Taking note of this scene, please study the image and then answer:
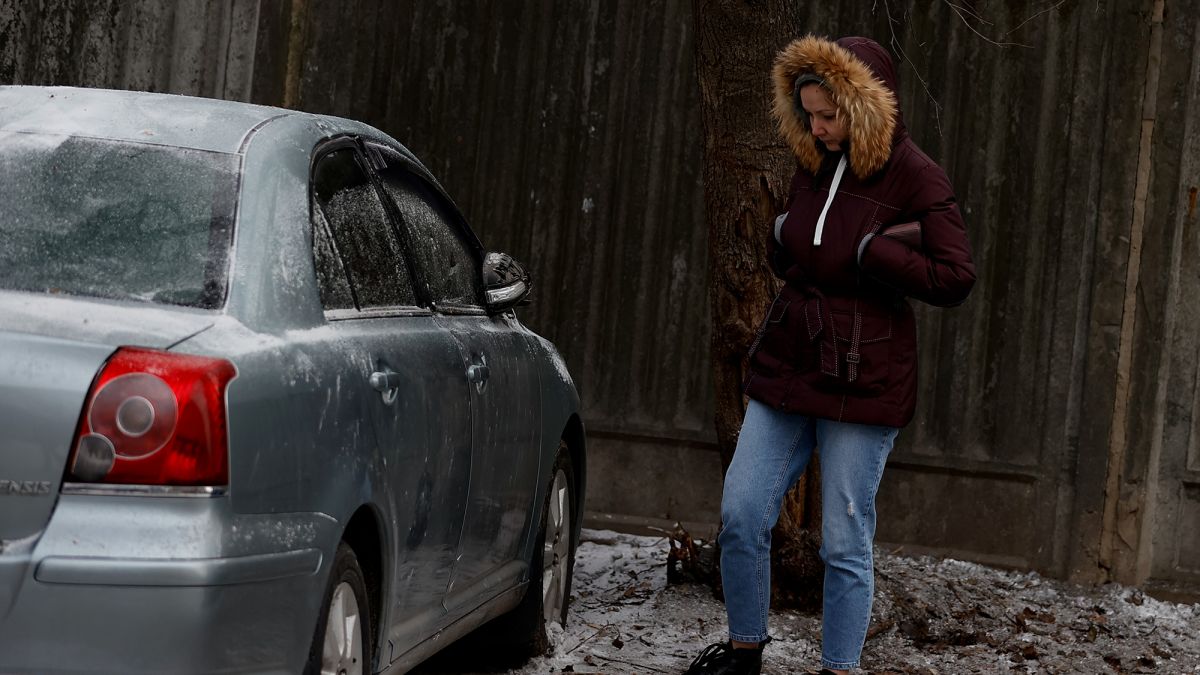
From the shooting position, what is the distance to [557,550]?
5418 mm

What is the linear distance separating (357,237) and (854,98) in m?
1.60

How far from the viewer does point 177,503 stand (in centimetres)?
265

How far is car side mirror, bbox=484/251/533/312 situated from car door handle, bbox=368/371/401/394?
128cm

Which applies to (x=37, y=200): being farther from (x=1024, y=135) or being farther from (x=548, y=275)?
(x=1024, y=135)

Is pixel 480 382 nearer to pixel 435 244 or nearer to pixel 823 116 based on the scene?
pixel 435 244

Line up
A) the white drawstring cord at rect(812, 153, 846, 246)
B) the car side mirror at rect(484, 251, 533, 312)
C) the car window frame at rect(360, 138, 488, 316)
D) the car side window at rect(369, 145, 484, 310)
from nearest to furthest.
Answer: the car window frame at rect(360, 138, 488, 316), the car side window at rect(369, 145, 484, 310), the white drawstring cord at rect(812, 153, 846, 246), the car side mirror at rect(484, 251, 533, 312)

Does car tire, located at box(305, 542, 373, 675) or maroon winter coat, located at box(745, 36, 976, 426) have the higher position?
maroon winter coat, located at box(745, 36, 976, 426)

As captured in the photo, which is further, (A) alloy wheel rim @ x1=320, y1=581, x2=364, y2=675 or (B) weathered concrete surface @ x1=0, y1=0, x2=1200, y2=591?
(B) weathered concrete surface @ x1=0, y1=0, x2=1200, y2=591

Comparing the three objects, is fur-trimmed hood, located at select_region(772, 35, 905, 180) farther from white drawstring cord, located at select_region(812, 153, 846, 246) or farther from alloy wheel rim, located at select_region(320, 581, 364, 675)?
alloy wheel rim, located at select_region(320, 581, 364, 675)

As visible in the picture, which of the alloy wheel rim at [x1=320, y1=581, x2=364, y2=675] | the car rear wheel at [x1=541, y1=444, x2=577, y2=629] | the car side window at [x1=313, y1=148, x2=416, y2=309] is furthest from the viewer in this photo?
the car rear wheel at [x1=541, y1=444, x2=577, y2=629]

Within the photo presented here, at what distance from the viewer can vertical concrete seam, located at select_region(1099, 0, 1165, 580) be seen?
782 centimetres

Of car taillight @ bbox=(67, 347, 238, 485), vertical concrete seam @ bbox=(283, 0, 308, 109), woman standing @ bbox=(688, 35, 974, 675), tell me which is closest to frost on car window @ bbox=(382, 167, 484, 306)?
woman standing @ bbox=(688, 35, 974, 675)

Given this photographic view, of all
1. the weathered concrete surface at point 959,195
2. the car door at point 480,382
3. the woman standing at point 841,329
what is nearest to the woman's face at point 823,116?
the woman standing at point 841,329

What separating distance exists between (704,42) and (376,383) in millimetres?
3040
